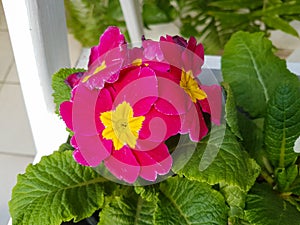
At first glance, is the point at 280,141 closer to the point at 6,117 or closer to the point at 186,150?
the point at 186,150

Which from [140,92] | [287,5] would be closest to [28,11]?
[140,92]

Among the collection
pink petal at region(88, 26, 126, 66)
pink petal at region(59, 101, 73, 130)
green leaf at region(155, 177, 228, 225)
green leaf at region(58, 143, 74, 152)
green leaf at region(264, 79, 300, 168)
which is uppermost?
pink petal at region(88, 26, 126, 66)

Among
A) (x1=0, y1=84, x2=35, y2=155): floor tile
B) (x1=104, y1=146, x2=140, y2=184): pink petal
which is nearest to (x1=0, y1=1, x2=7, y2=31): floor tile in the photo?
(x1=0, y1=84, x2=35, y2=155): floor tile

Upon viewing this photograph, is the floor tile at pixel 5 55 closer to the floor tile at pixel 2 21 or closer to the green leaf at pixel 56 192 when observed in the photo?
the floor tile at pixel 2 21

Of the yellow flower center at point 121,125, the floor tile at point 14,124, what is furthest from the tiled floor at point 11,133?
the yellow flower center at point 121,125

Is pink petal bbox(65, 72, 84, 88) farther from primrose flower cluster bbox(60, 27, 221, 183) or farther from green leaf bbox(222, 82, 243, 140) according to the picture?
green leaf bbox(222, 82, 243, 140)

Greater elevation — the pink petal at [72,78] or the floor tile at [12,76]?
the pink petal at [72,78]
